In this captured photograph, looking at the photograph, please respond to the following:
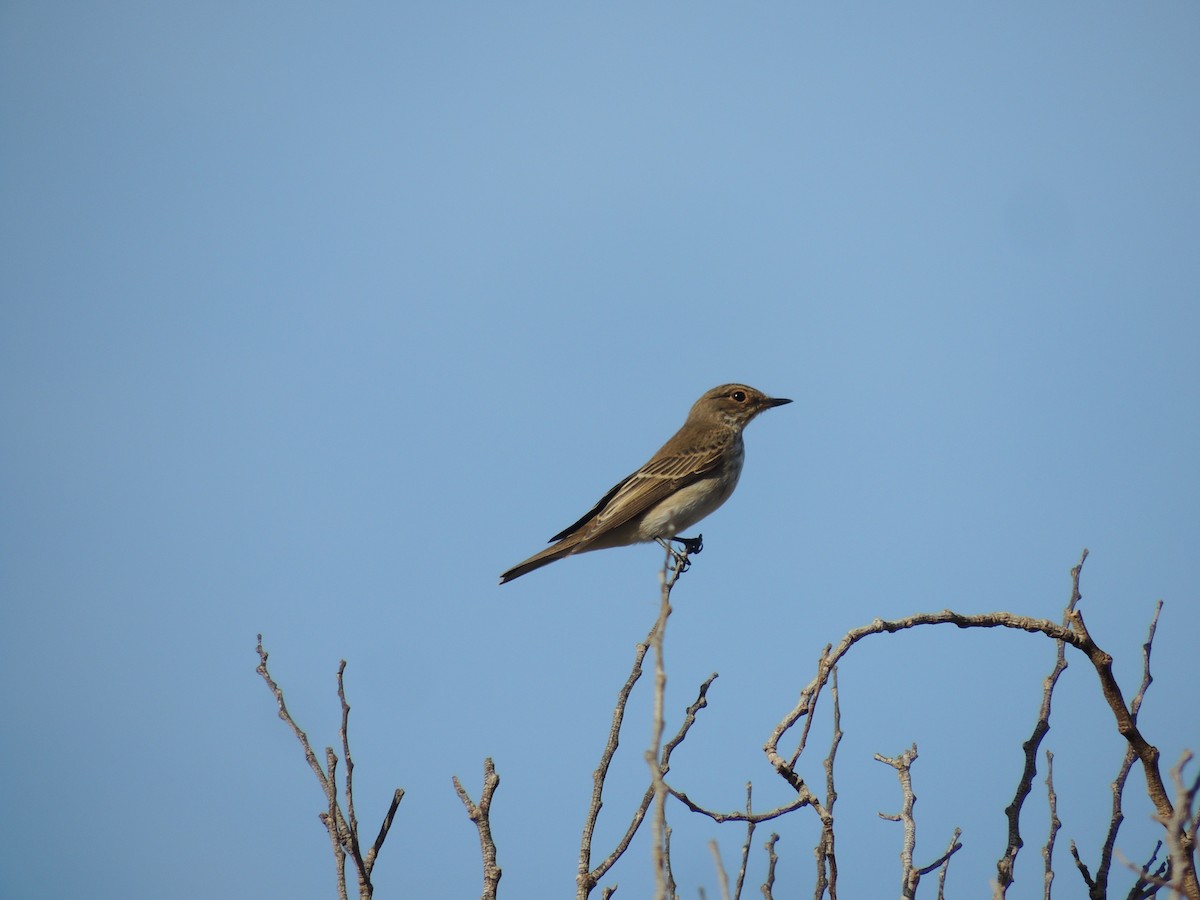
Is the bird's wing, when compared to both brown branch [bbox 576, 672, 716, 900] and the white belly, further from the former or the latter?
brown branch [bbox 576, 672, 716, 900]

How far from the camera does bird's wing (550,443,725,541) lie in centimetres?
989

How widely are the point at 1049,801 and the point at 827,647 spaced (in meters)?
1.77

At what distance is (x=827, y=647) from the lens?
3.39 m

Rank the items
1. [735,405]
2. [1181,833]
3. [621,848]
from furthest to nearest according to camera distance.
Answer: [735,405]
[621,848]
[1181,833]

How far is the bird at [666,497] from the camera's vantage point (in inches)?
386

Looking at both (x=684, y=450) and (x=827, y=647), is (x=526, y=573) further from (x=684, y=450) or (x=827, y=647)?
(x=827, y=647)

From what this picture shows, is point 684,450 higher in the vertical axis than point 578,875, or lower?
higher

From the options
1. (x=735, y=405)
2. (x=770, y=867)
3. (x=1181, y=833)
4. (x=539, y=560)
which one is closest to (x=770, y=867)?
(x=770, y=867)

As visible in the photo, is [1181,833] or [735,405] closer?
[1181,833]

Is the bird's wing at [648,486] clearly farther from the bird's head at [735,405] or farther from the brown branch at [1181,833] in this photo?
the brown branch at [1181,833]

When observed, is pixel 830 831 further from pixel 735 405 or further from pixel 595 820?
pixel 735 405

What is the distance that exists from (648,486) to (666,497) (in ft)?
0.74

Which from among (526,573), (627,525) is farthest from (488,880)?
(627,525)

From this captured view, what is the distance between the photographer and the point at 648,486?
33.2 ft
